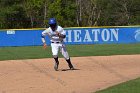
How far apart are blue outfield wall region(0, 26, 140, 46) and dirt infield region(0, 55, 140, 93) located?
17190mm

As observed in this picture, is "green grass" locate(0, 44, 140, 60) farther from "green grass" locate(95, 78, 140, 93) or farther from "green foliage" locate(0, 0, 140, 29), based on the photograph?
"green foliage" locate(0, 0, 140, 29)

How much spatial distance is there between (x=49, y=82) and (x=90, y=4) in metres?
59.6

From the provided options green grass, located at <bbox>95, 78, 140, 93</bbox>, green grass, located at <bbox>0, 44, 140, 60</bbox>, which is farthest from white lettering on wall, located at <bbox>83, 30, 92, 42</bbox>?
green grass, located at <bbox>95, 78, 140, 93</bbox>

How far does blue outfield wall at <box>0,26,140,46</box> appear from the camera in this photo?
3572 cm

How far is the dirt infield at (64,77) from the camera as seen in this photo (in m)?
11.4

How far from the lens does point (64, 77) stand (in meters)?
13.7

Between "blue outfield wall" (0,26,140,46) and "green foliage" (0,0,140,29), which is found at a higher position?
"blue outfield wall" (0,26,140,46)

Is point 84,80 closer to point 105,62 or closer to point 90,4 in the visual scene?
point 105,62

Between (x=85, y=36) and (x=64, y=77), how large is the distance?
22.3 meters

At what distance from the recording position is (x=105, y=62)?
1897 cm

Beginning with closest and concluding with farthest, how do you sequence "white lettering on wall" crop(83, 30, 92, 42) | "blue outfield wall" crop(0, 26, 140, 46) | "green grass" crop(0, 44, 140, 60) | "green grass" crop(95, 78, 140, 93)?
"green grass" crop(95, 78, 140, 93), "green grass" crop(0, 44, 140, 60), "blue outfield wall" crop(0, 26, 140, 46), "white lettering on wall" crop(83, 30, 92, 42)

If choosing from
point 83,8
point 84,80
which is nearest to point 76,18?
point 83,8

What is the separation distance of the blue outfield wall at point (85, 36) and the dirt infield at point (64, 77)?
56.4 feet

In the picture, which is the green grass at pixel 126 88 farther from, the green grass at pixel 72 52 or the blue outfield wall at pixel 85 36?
the blue outfield wall at pixel 85 36
